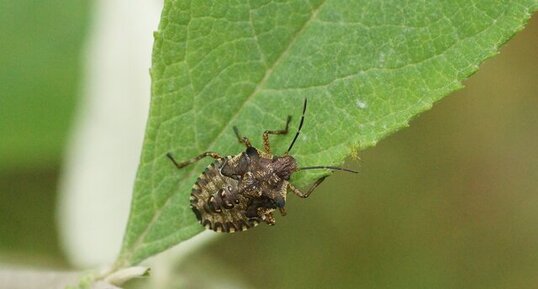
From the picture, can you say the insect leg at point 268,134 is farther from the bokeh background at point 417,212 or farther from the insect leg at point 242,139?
the bokeh background at point 417,212

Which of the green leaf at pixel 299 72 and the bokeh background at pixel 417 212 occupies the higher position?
the green leaf at pixel 299 72

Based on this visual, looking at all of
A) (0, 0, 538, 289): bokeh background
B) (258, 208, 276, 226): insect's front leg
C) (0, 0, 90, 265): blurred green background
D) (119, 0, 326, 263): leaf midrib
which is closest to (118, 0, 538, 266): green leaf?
(119, 0, 326, 263): leaf midrib

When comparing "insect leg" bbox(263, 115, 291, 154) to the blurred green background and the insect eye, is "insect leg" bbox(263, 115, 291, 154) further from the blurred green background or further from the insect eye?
the blurred green background

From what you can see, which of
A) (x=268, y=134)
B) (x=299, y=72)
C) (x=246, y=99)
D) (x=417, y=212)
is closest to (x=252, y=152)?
(x=268, y=134)

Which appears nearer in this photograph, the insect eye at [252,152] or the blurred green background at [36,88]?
the insect eye at [252,152]

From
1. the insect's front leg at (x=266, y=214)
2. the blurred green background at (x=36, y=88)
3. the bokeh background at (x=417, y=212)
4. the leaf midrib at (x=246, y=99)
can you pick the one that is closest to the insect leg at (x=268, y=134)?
the leaf midrib at (x=246, y=99)

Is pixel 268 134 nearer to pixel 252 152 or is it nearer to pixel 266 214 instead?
pixel 252 152
